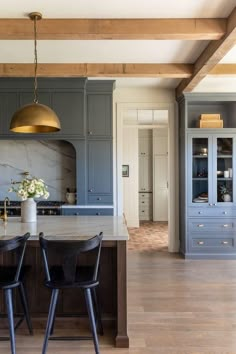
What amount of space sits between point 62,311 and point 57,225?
77cm

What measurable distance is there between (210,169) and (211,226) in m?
0.93

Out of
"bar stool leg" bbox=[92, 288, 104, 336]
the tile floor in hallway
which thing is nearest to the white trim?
the tile floor in hallway

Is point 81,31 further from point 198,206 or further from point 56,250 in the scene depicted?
point 198,206

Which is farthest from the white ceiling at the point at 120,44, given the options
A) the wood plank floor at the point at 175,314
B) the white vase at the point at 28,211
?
the wood plank floor at the point at 175,314

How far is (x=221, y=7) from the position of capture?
2947 mm

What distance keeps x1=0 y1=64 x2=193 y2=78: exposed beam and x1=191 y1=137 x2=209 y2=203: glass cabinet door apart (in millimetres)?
1416

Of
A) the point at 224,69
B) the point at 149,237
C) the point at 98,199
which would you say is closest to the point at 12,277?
the point at 98,199

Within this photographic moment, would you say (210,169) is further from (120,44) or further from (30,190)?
(30,190)

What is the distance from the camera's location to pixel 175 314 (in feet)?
10.9

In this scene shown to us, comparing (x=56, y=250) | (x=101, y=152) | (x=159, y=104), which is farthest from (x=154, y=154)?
(x=56, y=250)

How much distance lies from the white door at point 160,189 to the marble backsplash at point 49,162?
4.25 meters

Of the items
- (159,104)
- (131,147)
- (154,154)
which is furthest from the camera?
(154,154)

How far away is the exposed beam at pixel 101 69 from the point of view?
175 inches

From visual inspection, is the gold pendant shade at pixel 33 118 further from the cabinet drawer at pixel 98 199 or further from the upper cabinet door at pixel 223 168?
the upper cabinet door at pixel 223 168
